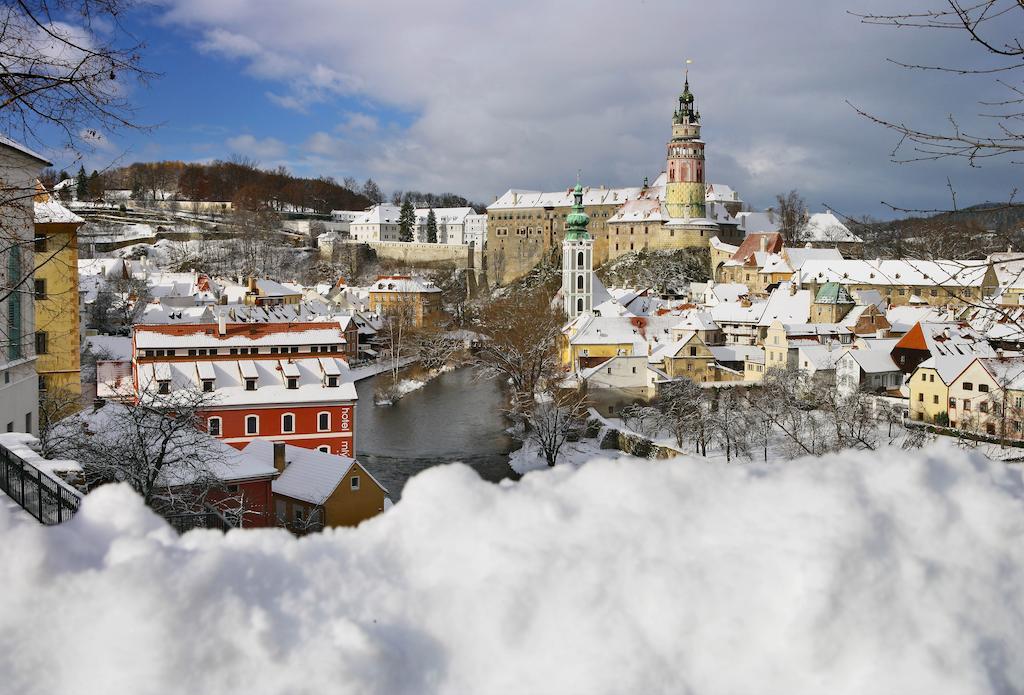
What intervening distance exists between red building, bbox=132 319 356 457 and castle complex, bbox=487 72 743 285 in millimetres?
41909

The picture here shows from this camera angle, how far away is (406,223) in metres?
97.2

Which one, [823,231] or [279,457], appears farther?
[823,231]

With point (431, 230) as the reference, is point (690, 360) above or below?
below

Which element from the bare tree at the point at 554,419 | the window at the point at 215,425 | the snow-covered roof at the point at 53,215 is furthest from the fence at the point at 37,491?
the bare tree at the point at 554,419

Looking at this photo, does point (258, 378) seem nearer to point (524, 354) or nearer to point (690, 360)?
point (524, 354)

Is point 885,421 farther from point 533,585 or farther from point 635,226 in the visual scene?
point 635,226

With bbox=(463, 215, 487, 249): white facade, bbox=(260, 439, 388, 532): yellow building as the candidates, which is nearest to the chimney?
bbox=(260, 439, 388, 532): yellow building

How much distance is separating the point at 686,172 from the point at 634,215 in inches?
222

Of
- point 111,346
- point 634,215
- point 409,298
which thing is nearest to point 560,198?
point 634,215

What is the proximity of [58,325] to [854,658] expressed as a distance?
1941 centimetres

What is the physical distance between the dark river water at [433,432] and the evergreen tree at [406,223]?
54.4 metres

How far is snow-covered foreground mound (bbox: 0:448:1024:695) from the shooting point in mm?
2316

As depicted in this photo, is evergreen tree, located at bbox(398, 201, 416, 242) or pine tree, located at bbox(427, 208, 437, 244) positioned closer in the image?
evergreen tree, located at bbox(398, 201, 416, 242)

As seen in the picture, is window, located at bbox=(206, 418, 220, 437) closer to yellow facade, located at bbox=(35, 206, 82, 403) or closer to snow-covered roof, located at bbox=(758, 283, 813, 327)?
yellow facade, located at bbox=(35, 206, 82, 403)
